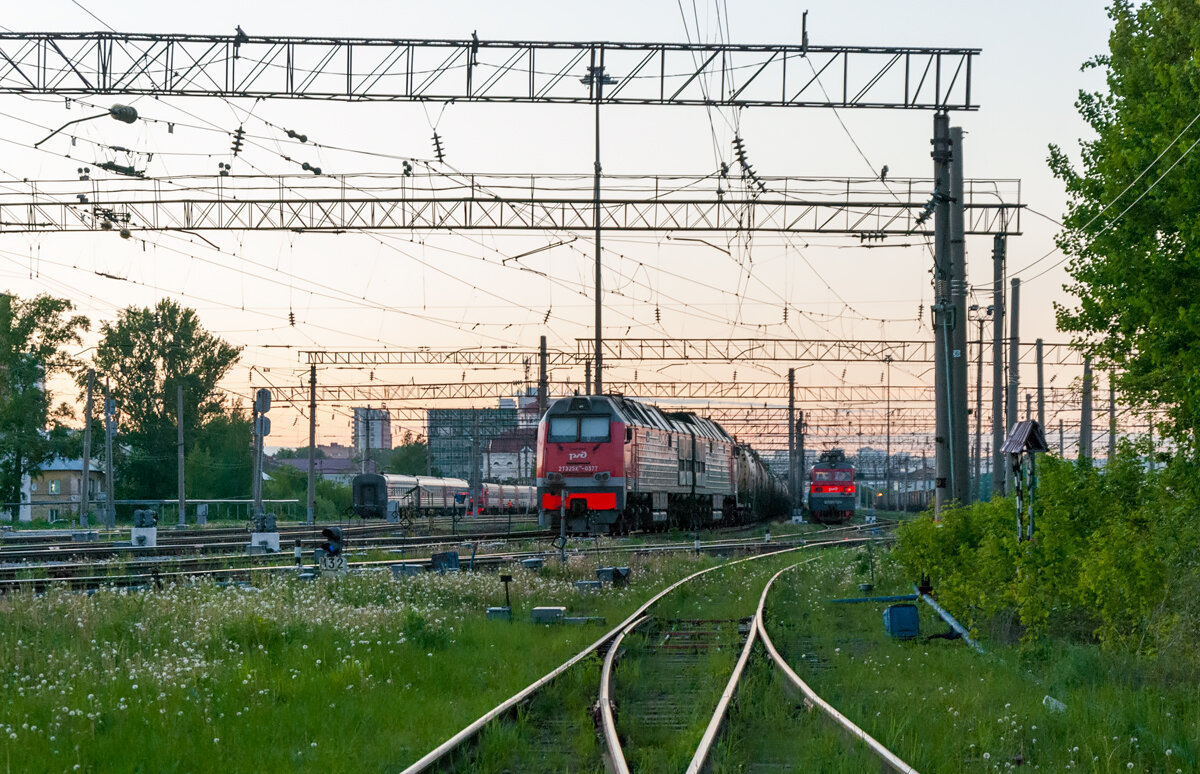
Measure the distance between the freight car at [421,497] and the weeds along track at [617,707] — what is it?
145 ft

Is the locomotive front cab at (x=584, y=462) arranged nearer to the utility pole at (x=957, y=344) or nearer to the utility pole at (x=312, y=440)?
the utility pole at (x=957, y=344)

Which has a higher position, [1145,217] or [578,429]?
[1145,217]

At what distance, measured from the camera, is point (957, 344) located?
21.8 metres

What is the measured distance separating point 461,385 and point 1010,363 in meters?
34.9

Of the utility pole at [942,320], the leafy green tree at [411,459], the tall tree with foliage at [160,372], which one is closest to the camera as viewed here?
the utility pole at [942,320]

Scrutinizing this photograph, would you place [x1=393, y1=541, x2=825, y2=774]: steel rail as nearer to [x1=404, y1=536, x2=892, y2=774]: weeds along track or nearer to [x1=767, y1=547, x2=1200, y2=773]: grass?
[x1=404, y1=536, x2=892, y2=774]: weeds along track

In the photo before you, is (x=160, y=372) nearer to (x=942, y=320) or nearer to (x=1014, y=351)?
(x=1014, y=351)

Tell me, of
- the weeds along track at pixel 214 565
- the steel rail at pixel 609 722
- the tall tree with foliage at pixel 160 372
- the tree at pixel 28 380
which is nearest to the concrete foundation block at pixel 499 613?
the steel rail at pixel 609 722

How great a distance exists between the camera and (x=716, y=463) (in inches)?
1786

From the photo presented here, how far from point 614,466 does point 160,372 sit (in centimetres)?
5635

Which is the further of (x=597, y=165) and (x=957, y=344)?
(x=597, y=165)

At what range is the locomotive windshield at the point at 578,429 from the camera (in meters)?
33.6

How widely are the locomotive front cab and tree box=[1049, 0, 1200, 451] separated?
1915 centimetres

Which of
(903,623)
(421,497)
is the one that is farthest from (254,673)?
(421,497)
